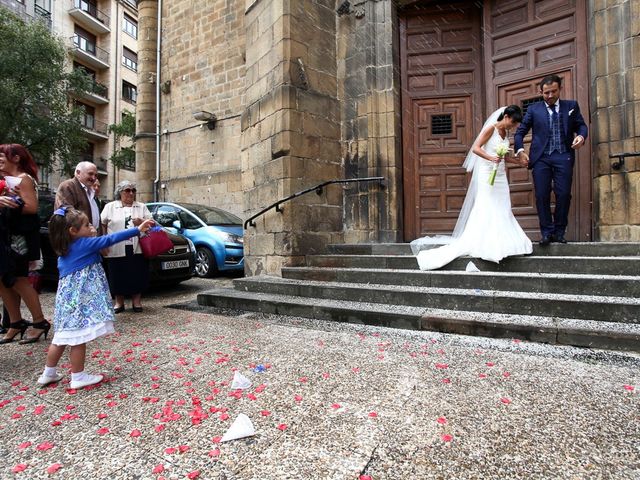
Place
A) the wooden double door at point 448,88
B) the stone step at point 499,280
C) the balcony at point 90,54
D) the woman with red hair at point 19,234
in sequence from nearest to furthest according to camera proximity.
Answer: the woman with red hair at point 19,234 → the stone step at point 499,280 → the wooden double door at point 448,88 → the balcony at point 90,54

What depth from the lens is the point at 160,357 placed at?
2.99 metres

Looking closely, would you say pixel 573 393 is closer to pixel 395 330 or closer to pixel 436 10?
pixel 395 330

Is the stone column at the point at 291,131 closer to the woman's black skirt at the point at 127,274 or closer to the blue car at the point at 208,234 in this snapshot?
the blue car at the point at 208,234

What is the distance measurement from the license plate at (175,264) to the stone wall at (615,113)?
5.90 metres

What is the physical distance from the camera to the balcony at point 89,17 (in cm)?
2395

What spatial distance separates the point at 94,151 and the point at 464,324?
1158 inches

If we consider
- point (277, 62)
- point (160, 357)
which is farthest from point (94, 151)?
point (160, 357)

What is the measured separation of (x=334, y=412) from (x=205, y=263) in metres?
6.28

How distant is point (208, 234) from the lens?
7.71 meters

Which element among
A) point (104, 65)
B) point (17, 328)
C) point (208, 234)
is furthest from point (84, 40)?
point (17, 328)

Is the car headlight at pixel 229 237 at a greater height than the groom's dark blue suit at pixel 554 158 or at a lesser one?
lesser

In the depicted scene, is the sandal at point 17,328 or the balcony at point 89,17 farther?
the balcony at point 89,17

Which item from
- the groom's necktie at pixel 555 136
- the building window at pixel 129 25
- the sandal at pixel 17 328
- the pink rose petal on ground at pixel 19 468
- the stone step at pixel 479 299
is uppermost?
the building window at pixel 129 25

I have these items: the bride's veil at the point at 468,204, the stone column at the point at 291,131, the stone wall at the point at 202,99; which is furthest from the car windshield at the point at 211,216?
the bride's veil at the point at 468,204
